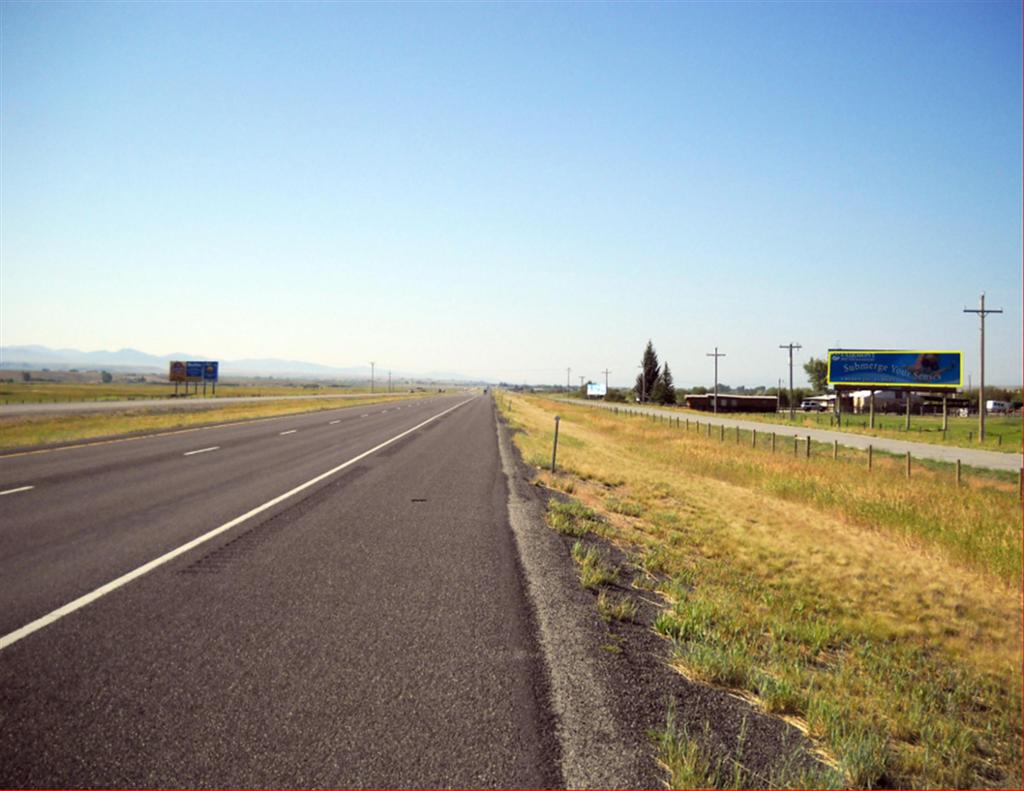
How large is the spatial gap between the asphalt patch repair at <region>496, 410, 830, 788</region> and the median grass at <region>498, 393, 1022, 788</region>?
6.9 inches

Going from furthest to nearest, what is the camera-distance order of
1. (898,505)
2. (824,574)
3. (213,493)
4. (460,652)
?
(898,505)
(213,493)
(824,574)
(460,652)

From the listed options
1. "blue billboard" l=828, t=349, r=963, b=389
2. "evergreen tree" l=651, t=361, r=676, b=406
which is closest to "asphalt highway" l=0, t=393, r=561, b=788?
"blue billboard" l=828, t=349, r=963, b=389

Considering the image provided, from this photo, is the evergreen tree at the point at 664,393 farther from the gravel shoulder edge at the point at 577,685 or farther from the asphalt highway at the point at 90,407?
the gravel shoulder edge at the point at 577,685

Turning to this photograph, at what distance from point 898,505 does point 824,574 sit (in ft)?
25.4

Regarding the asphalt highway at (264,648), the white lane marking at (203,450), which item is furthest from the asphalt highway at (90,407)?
the asphalt highway at (264,648)

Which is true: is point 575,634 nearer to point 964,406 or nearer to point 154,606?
point 154,606

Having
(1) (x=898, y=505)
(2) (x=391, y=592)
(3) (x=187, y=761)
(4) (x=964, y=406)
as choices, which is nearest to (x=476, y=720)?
(3) (x=187, y=761)

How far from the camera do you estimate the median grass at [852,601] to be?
164 inches

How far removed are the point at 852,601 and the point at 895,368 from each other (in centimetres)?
5610

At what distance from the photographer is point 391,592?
5934 millimetres

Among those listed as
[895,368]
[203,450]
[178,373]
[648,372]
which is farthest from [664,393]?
[203,450]

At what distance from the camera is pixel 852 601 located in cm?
873

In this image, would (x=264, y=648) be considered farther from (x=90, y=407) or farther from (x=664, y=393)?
(x=664, y=393)

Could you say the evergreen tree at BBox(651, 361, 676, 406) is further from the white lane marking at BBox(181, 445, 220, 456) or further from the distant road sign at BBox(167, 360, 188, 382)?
the white lane marking at BBox(181, 445, 220, 456)
